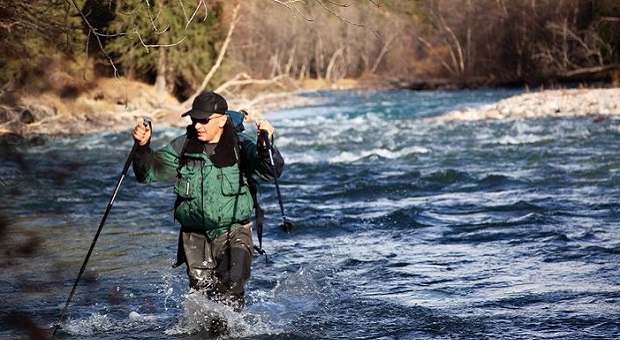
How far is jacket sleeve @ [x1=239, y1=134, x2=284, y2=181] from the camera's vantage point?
6047mm

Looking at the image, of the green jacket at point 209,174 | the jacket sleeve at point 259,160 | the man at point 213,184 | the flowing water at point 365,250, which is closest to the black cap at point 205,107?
the man at point 213,184

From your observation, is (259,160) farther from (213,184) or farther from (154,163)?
(154,163)

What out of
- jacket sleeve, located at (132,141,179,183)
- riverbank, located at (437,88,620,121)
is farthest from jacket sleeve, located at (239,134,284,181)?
riverbank, located at (437,88,620,121)

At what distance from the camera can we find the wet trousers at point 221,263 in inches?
245

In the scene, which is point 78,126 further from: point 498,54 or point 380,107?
point 498,54

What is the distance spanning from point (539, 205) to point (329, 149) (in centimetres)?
972

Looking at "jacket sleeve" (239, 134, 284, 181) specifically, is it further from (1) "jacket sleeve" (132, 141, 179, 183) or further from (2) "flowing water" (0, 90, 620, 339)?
(2) "flowing water" (0, 90, 620, 339)

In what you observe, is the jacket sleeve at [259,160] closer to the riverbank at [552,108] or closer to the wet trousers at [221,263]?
the wet trousers at [221,263]

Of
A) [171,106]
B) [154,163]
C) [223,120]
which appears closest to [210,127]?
[223,120]

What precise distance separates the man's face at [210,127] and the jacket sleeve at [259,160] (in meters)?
0.20

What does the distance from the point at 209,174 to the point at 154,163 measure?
1.10ft

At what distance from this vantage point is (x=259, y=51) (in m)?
64.1

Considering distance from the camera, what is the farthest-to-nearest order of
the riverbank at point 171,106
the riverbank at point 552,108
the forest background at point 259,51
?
the riverbank at point 552,108 < the riverbank at point 171,106 < the forest background at point 259,51

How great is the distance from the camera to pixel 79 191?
1534cm
